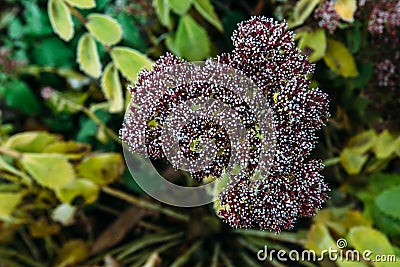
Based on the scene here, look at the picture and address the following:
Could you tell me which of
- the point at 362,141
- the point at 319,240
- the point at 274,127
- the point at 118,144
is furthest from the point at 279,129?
the point at 118,144

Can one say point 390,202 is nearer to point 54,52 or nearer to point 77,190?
point 77,190

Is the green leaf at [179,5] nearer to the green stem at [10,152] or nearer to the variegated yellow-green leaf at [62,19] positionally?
the variegated yellow-green leaf at [62,19]

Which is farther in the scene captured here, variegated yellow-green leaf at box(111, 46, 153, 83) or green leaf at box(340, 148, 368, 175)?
green leaf at box(340, 148, 368, 175)

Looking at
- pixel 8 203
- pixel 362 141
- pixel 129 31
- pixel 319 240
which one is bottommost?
pixel 8 203

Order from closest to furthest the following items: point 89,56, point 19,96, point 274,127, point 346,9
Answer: point 274,127 → point 346,9 → point 89,56 → point 19,96

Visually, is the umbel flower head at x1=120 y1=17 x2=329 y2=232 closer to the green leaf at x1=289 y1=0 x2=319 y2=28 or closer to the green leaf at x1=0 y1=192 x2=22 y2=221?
the green leaf at x1=289 y1=0 x2=319 y2=28

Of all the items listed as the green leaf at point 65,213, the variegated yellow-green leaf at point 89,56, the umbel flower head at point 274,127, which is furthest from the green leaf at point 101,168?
the umbel flower head at point 274,127

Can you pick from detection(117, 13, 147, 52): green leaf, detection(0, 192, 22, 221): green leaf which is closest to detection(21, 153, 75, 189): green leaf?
detection(0, 192, 22, 221): green leaf
